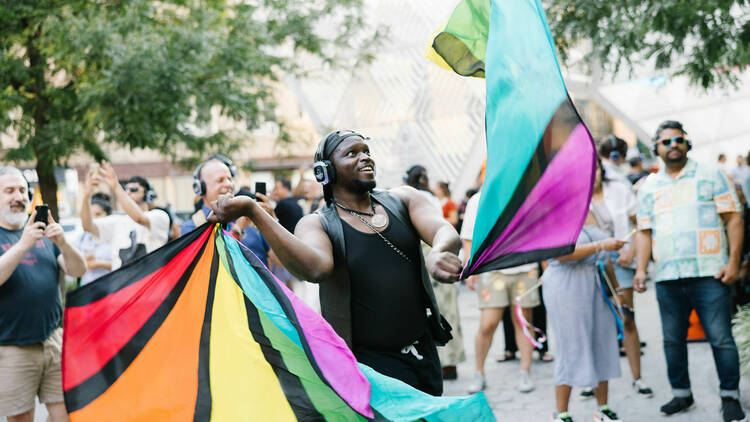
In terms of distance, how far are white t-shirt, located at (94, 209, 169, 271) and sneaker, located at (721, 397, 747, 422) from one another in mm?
4796

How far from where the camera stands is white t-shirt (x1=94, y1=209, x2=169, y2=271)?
693cm

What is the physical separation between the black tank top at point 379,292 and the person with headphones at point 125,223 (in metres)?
3.05

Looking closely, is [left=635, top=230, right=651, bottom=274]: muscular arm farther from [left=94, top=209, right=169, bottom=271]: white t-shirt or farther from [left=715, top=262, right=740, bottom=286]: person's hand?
[left=94, top=209, right=169, bottom=271]: white t-shirt

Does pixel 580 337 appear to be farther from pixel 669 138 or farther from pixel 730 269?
pixel 669 138

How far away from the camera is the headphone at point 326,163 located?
3.81m

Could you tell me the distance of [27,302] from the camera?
5.19 metres

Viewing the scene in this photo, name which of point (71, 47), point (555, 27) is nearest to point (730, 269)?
point (555, 27)

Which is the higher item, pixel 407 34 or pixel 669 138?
pixel 407 34

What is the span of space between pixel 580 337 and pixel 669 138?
170 cm

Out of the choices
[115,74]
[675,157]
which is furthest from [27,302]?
[115,74]

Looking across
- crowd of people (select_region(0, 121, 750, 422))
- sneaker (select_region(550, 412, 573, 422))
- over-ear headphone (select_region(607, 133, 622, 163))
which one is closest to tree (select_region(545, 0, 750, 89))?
crowd of people (select_region(0, 121, 750, 422))

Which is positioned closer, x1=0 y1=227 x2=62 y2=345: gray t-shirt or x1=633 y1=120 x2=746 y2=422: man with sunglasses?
x1=0 y1=227 x2=62 y2=345: gray t-shirt

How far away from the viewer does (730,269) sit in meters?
5.85

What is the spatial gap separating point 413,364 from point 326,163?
3.51 ft
